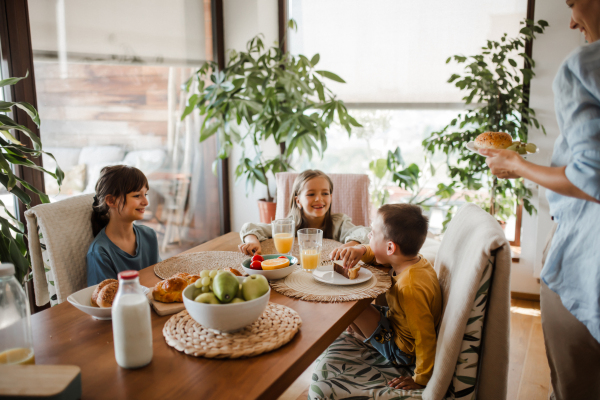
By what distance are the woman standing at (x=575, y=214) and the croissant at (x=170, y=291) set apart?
99 centimetres

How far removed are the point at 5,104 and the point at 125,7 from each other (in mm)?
1533

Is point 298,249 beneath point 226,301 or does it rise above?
beneath

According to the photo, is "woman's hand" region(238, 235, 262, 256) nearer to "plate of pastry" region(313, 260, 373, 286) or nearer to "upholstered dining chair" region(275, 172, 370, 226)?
"plate of pastry" region(313, 260, 373, 286)

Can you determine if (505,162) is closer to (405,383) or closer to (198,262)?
(405,383)

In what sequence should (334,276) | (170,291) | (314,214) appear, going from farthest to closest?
1. (314,214)
2. (334,276)
3. (170,291)

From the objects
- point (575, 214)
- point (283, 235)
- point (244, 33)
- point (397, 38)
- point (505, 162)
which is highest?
point (244, 33)

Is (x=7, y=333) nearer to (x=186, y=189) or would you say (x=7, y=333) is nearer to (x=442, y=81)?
(x=186, y=189)

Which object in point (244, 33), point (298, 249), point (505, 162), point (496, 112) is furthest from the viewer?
point (244, 33)

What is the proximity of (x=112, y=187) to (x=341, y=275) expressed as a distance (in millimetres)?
924

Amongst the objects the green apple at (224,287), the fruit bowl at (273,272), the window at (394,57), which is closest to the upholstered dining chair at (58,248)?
the fruit bowl at (273,272)

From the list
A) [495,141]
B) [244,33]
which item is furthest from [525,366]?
[244,33]

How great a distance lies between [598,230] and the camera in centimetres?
111

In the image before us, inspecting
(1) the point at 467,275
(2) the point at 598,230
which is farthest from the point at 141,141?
(2) the point at 598,230

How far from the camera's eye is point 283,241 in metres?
1.64
